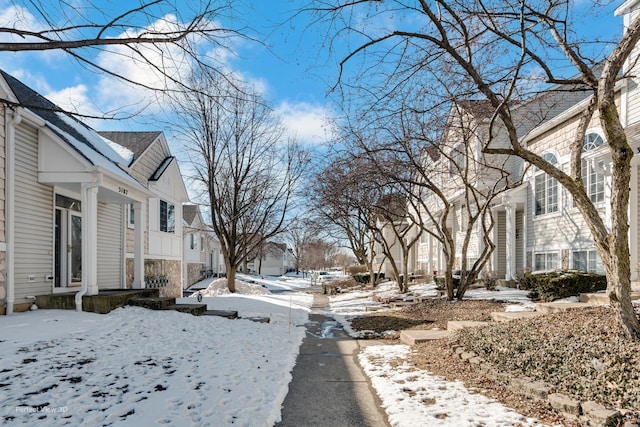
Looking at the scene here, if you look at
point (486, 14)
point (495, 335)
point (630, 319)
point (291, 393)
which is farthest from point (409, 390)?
point (486, 14)

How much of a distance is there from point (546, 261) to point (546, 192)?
2398 mm

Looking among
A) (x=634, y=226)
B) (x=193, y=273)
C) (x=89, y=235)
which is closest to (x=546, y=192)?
(x=634, y=226)

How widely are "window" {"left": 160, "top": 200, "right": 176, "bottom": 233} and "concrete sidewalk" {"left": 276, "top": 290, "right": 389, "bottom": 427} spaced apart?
1095 cm

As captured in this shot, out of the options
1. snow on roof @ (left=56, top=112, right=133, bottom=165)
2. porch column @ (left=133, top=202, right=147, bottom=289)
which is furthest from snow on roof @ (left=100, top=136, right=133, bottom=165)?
porch column @ (left=133, top=202, right=147, bottom=289)

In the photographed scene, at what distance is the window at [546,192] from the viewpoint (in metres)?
15.2

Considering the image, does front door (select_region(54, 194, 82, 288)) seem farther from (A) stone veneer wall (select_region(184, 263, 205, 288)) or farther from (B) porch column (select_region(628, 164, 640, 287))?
(A) stone veneer wall (select_region(184, 263, 205, 288))

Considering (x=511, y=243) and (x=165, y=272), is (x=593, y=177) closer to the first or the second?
(x=511, y=243)

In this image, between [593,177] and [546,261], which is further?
[546,261]

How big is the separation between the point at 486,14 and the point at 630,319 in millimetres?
4334

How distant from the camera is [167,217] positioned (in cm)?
1820

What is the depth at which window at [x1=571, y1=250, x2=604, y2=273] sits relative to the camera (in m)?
12.9

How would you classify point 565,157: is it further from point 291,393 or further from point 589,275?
point 291,393

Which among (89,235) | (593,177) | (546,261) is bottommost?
(546,261)

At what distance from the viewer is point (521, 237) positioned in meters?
18.1
